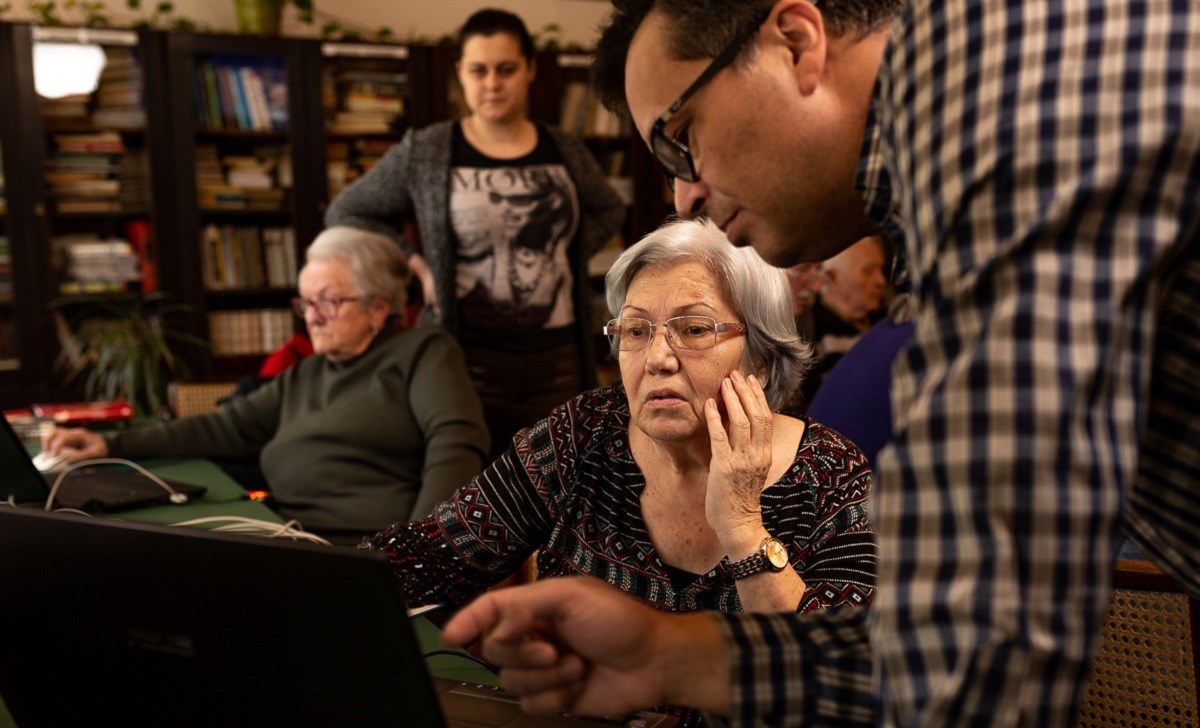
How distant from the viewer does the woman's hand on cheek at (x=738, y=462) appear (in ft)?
5.11

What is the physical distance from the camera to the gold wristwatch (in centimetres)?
151

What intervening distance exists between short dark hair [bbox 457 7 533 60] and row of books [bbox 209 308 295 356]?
100 inches

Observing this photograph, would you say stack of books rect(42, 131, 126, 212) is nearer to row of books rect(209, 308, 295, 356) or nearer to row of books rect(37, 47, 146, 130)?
row of books rect(37, 47, 146, 130)

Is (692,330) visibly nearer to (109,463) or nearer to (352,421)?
(352,421)

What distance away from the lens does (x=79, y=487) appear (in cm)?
253

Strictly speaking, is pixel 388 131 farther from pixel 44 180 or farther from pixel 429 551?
pixel 429 551

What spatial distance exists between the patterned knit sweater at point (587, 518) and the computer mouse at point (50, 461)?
136 centimetres

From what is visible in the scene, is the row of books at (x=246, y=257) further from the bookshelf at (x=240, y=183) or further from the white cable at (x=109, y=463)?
the white cable at (x=109, y=463)

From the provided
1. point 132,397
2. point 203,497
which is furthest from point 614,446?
point 132,397

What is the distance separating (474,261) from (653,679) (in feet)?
8.79

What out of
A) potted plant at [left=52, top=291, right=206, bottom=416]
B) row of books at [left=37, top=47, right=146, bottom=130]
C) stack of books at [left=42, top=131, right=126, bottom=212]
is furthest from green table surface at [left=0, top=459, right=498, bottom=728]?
row of books at [left=37, top=47, right=146, bottom=130]

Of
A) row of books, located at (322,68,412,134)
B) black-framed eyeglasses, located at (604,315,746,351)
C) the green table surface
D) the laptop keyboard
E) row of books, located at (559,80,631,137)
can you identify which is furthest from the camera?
row of books, located at (559,80,631,137)

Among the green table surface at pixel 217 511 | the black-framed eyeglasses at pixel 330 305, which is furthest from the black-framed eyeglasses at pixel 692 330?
the black-framed eyeglasses at pixel 330 305

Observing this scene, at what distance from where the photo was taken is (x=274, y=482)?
2.89 m
